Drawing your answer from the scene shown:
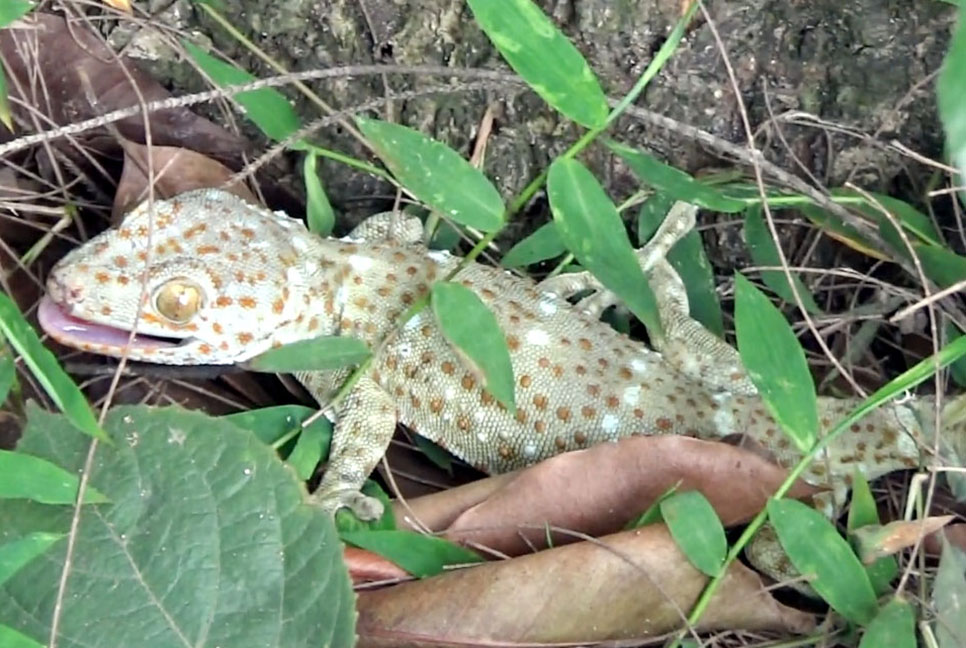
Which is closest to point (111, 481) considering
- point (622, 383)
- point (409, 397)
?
point (409, 397)

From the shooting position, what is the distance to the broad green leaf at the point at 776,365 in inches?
75.9

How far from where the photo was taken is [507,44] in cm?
183

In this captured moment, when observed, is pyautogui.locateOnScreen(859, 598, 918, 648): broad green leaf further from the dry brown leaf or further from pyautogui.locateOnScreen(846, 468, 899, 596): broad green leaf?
the dry brown leaf

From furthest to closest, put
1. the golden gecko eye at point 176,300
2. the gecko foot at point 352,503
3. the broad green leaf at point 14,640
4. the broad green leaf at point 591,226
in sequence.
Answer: the golden gecko eye at point 176,300 < the gecko foot at point 352,503 < the broad green leaf at point 591,226 < the broad green leaf at point 14,640

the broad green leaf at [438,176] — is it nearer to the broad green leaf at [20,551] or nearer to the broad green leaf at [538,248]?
the broad green leaf at [538,248]

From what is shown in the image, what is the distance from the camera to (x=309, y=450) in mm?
2381

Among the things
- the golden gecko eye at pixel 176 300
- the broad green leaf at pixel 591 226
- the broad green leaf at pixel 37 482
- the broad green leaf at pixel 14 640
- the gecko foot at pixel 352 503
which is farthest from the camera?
the golden gecko eye at pixel 176 300

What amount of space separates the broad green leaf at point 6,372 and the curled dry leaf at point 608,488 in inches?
33.8

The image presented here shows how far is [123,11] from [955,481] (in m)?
2.03

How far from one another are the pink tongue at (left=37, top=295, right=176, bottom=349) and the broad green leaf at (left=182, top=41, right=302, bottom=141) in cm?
52

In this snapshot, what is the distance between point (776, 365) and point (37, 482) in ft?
4.25

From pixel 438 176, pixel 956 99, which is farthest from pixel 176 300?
pixel 956 99

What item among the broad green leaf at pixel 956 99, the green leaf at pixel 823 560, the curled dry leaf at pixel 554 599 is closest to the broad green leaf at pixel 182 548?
the curled dry leaf at pixel 554 599

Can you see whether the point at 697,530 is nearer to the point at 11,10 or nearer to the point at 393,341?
the point at 393,341
